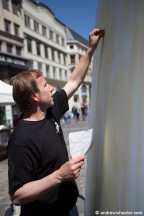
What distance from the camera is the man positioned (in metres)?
1.47

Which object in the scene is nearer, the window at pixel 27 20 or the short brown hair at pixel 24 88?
the short brown hair at pixel 24 88

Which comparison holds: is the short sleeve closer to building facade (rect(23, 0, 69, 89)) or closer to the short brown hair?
the short brown hair

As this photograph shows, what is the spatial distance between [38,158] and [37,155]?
2cm

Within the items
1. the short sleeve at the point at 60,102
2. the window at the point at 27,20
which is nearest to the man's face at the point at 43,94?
the short sleeve at the point at 60,102

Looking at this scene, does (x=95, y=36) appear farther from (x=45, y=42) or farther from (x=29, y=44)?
(x=45, y=42)

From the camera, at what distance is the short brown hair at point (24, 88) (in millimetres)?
1717

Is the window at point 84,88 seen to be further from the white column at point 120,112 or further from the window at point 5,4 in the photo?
the white column at point 120,112

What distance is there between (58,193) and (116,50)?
1009 millimetres

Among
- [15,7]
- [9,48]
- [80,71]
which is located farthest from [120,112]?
[15,7]

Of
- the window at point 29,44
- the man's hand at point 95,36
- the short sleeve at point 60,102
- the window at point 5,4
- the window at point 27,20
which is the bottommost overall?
the short sleeve at point 60,102

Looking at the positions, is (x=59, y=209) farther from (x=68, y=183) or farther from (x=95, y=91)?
(x=95, y=91)

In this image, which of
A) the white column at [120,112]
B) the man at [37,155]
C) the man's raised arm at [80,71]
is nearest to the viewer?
the white column at [120,112]

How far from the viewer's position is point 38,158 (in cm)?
163

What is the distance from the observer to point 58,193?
5.87ft
